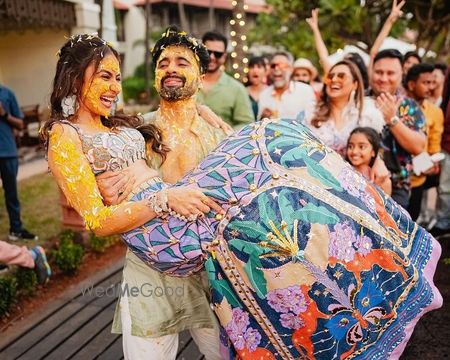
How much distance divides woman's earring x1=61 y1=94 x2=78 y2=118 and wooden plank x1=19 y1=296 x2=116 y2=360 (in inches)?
71.5

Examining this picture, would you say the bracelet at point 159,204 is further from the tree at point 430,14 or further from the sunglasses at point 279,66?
the tree at point 430,14

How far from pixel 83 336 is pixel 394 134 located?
8.29 feet

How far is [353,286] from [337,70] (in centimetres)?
181

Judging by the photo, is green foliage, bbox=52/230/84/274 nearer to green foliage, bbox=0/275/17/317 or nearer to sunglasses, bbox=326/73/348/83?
green foliage, bbox=0/275/17/317

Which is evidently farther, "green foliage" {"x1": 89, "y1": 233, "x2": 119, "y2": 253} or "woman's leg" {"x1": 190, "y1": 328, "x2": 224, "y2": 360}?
"green foliage" {"x1": 89, "y1": 233, "x2": 119, "y2": 253}

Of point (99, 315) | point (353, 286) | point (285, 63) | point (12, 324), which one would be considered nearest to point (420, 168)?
point (285, 63)

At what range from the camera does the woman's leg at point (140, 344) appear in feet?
7.09

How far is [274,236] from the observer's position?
178 centimetres

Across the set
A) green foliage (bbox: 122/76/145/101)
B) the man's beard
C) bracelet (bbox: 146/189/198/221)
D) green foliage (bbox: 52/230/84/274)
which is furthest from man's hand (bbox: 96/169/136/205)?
green foliage (bbox: 122/76/145/101)

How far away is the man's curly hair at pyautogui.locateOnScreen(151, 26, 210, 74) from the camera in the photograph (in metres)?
2.28

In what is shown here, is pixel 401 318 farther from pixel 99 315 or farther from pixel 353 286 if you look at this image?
pixel 99 315

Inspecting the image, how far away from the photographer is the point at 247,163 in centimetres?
195

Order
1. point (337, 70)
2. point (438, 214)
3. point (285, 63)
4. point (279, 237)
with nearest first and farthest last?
point (279, 237) < point (337, 70) < point (438, 214) < point (285, 63)

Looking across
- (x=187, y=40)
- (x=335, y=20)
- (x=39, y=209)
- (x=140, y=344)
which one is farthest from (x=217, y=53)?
(x=335, y=20)
